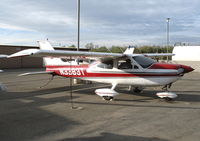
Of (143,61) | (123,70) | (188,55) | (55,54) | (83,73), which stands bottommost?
(83,73)

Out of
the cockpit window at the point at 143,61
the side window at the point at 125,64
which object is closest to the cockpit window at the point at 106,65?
the side window at the point at 125,64

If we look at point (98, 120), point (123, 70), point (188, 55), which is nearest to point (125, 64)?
point (123, 70)

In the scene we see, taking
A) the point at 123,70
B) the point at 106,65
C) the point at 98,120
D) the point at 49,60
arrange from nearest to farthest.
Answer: the point at 98,120 → the point at 123,70 → the point at 106,65 → the point at 49,60

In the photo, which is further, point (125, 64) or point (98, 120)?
point (125, 64)

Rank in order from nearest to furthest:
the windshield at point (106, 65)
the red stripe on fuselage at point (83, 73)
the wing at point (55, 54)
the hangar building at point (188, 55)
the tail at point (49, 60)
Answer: the wing at point (55, 54) < the red stripe on fuselage at point (83, 73) < the windshield at point (106, 65) < the tail at point (49, 60) < the hangar building at point (188, 55)

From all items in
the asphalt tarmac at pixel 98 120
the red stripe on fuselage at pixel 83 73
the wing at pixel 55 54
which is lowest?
the asphalt tarmac at pixel 98 120

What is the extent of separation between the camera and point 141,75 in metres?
8.95

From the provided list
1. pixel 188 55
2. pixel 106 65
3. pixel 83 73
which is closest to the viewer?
pixel 106 65

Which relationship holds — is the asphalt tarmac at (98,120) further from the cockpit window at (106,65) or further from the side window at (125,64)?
the cockpit window at (106,65)

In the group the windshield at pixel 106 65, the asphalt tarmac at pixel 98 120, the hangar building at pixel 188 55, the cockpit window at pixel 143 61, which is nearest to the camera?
the asphalt tarmac at pixel 98 120

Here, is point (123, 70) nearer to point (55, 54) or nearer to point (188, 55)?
point (55, 54)

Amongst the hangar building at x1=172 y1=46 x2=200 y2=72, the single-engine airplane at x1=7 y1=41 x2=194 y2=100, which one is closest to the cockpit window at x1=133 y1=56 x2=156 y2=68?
the single-engine airplane at x1=7 y1=41 x2=194 y2=100

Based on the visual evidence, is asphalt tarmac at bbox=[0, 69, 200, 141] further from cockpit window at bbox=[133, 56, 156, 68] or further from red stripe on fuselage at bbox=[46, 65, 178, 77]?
cockpit window at bbox=[133, 56, 156, 68]

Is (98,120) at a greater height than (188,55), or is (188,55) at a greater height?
(188,55)
